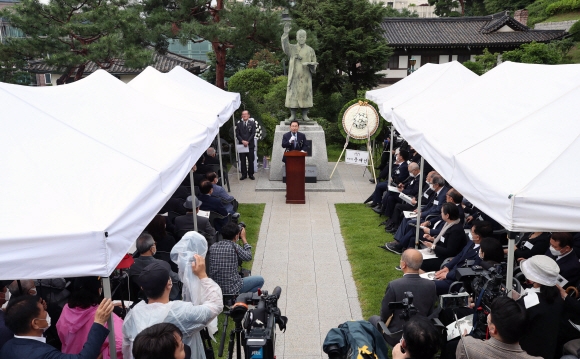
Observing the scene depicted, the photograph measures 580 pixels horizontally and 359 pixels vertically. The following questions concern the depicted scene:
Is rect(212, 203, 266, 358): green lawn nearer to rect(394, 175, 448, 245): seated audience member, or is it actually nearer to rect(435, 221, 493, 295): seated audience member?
rect(394, 175, 448, 245): seated audience member

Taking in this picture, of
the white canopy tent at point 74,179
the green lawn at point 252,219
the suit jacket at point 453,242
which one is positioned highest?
the white canopy tent at point 74,179

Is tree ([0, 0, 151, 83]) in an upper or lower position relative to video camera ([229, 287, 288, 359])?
upper

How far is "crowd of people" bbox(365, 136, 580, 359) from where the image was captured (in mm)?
3240

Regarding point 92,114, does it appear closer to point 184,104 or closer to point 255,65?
point 184,104

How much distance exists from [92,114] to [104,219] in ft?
6.48

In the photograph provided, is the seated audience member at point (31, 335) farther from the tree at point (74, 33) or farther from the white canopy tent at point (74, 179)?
the tree at point (74, 33)

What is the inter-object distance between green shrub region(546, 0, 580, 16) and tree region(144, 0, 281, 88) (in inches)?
983

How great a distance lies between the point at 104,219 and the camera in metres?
3.43

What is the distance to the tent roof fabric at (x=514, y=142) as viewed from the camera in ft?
12.6

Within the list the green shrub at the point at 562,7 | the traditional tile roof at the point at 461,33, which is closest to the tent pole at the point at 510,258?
the traditional tile roof at the point at 461,33

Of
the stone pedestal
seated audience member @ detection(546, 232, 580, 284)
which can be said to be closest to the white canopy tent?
seated audience member @ detection(546, 232, 580, 284)

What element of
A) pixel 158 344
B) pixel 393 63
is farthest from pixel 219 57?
pixel 158 344

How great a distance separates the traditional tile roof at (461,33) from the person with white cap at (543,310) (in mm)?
30734

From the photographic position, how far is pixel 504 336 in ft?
10.5
